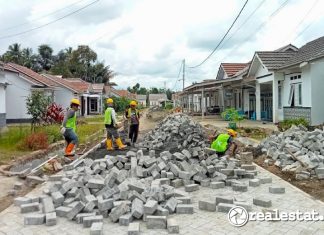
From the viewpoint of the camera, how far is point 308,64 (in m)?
16.7

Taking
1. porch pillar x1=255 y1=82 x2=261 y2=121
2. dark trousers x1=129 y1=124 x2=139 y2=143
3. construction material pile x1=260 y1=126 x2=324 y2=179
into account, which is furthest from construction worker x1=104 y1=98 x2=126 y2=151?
porch pillar x1=255 y1=82 x2=261 y2=121

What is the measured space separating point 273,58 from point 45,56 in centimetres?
5690

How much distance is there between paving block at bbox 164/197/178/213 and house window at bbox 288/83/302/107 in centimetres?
1498

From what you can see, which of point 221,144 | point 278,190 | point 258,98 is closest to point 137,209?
point 278,190

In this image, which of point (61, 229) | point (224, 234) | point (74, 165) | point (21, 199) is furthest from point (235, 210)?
point (74, 165)

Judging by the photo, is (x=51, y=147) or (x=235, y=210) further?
(x=51, y=147)

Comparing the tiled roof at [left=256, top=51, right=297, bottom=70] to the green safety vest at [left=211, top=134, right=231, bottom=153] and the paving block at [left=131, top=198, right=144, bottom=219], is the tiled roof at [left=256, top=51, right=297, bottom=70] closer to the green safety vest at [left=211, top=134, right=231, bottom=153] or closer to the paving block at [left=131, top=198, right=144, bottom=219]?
the green safety vest at [left=211, top=134, right=231, bottom=153]

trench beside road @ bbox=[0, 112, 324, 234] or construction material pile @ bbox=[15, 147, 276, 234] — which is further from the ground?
construction material pile @ bbox=[15, 147, 276, 234]

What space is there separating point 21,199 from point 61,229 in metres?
1.43

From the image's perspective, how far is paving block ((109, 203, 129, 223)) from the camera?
16.5 feet

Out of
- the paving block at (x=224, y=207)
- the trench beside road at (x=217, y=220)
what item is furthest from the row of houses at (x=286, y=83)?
the paving block at (x=224, y=207)

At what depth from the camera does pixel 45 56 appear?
6919 cm

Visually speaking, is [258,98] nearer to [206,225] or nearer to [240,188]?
[240,188]

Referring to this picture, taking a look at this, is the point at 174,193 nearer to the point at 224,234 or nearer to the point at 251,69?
the point at 224,234
